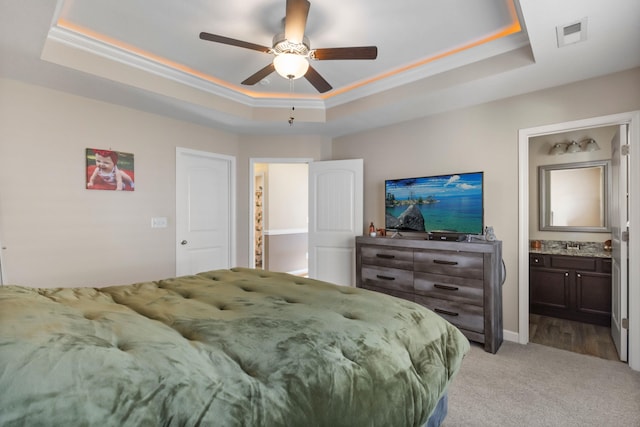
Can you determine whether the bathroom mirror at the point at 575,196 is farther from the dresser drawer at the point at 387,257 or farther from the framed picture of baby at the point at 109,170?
the framed picture of baby at the point at 109,170

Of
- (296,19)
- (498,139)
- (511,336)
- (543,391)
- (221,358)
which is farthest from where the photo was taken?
(498,139)

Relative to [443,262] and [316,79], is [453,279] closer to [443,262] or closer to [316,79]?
[443,262]

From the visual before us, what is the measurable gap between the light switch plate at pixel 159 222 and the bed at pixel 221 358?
7.51 feet

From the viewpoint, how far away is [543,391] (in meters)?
2.23

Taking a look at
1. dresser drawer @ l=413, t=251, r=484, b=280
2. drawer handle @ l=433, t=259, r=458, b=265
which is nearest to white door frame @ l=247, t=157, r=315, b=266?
dresser drawer @ l=413, t=251, r=484, b=280

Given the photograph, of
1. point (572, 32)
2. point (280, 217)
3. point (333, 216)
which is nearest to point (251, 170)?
point (333, 216)

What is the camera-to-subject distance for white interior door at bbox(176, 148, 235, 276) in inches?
157

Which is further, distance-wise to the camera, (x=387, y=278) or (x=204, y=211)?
(x=204, y=211)

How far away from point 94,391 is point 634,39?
135 inches

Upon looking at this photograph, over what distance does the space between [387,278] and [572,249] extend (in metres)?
2.34

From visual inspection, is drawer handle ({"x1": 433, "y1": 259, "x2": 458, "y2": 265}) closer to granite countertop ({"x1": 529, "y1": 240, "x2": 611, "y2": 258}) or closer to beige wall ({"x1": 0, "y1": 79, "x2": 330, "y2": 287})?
granite countertop ({"x1": 529, "y1": 240, "x2": 611, "y2": 258})

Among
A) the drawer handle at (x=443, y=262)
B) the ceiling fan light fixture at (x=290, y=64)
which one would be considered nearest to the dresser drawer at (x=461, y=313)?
the drawer handle at (x=443, y=262)

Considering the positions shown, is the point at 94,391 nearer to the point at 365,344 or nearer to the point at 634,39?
the point at 365,344

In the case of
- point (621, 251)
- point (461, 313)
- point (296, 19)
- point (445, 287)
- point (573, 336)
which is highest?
point (296, 19)
